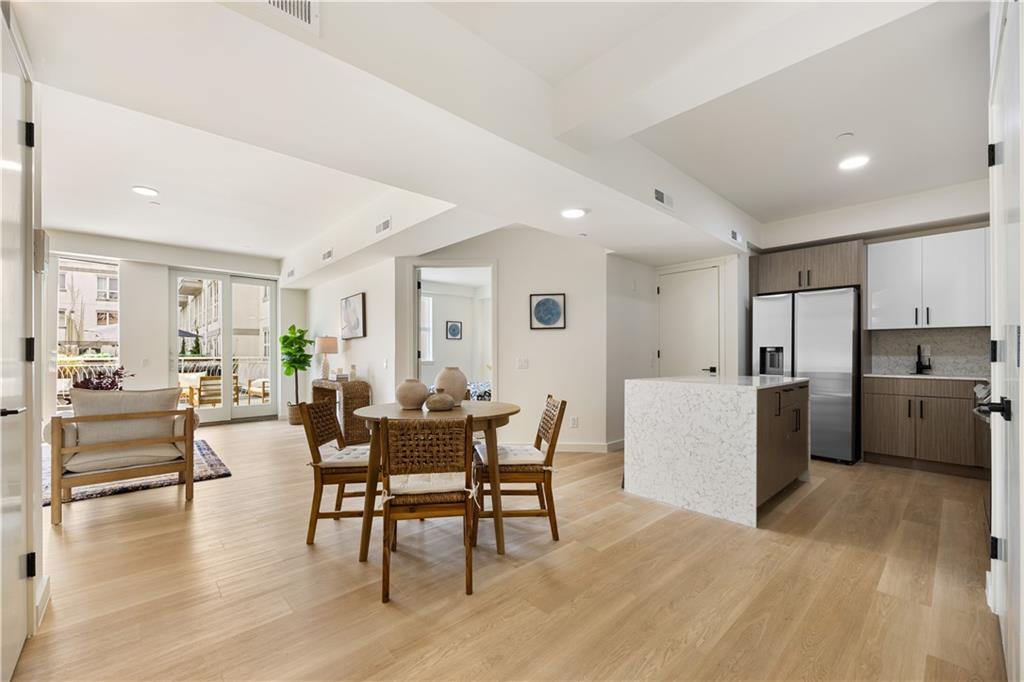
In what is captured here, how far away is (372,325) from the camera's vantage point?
5934 mm

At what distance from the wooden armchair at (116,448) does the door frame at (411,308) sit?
2.21 metres

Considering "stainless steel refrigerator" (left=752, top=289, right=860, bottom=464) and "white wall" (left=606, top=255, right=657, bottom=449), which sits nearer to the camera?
"stainless steel refrigerator" (left=752, top=289, right=860, bottom=464)

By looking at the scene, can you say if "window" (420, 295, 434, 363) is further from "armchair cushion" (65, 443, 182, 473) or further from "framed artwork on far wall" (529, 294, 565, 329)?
"armchair cushion" (65, 443, 182, 473)

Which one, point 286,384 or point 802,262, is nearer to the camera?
point 802,262

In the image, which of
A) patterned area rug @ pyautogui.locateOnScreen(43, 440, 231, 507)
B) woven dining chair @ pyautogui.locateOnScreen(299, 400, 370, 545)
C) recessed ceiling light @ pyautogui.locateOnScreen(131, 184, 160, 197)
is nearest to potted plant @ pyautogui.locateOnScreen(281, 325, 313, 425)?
patterned area rug @ pyautogui.locateOnScreen(43, 440, 231, 507)

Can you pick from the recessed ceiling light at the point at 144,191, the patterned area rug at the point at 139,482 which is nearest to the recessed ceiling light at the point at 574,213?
the patterned area rug at the point at 139,482

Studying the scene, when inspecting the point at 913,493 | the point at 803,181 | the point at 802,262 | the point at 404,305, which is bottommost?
the point at 913,493

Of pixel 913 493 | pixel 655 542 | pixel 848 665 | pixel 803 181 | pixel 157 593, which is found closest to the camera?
pixel 848 665

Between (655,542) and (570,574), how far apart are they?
67 centimetres

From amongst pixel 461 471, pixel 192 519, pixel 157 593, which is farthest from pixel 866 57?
pixel 192 519

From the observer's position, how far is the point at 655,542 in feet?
8.71

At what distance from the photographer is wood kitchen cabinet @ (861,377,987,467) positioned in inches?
157

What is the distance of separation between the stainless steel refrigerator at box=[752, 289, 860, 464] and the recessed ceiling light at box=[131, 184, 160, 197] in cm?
634

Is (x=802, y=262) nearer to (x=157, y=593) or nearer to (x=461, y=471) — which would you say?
(x=461, y=471)
